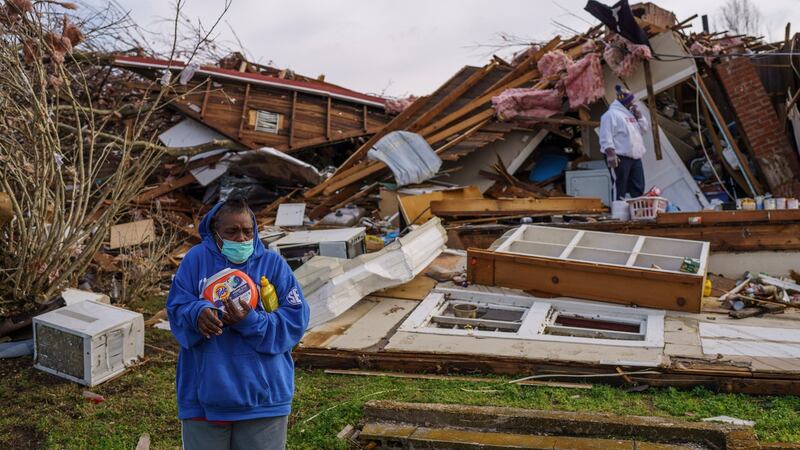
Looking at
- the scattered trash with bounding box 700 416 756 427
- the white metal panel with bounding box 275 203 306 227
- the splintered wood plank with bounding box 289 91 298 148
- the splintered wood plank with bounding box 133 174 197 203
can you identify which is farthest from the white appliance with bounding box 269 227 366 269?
the splintered wood plank with bounding box 289 91 298 148

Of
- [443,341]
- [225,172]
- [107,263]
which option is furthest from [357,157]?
[443,341]

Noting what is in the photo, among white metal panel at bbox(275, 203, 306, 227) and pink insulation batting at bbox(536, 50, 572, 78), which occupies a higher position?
pink insulation batting at bbox(536, 50, 572, 78)

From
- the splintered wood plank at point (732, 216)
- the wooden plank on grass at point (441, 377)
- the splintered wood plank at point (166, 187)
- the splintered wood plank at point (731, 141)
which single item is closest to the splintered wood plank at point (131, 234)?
the splintered wood plank at point (166, 187)

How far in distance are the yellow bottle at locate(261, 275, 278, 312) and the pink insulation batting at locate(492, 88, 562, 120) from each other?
364 inches

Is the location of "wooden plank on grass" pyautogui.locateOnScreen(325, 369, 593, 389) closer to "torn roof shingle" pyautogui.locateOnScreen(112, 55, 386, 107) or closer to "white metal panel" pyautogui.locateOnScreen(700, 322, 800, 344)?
"white metal panel" pyautogui.locateOnScreen(700, 322, 800, 344)

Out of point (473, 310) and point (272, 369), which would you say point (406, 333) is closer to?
point (473, 310)

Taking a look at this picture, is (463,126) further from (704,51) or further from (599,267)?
(599,267)

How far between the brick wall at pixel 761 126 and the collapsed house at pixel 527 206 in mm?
25

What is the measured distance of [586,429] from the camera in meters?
4.09

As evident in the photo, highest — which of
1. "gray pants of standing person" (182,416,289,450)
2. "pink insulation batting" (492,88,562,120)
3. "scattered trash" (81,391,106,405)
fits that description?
"pink insulation batting" (492,88,562,120)

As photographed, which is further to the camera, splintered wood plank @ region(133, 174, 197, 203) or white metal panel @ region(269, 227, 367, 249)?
splintered wood plank @ region(133, 174, 197, 203)

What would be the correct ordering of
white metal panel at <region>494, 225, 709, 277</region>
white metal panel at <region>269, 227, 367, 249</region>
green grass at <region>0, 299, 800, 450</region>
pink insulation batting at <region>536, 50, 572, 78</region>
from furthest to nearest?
pink insulation batting at <region>536, 50, 572, 78</region>
white metal panel at <region>269, 227, 367, 249</region>
white metal panel at <region>494, 225, 709, 277</region>
green grass at <region>0, 299, 800, 450</region>

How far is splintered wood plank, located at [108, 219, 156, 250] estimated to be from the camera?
371 inches

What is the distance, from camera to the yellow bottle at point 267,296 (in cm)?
312
